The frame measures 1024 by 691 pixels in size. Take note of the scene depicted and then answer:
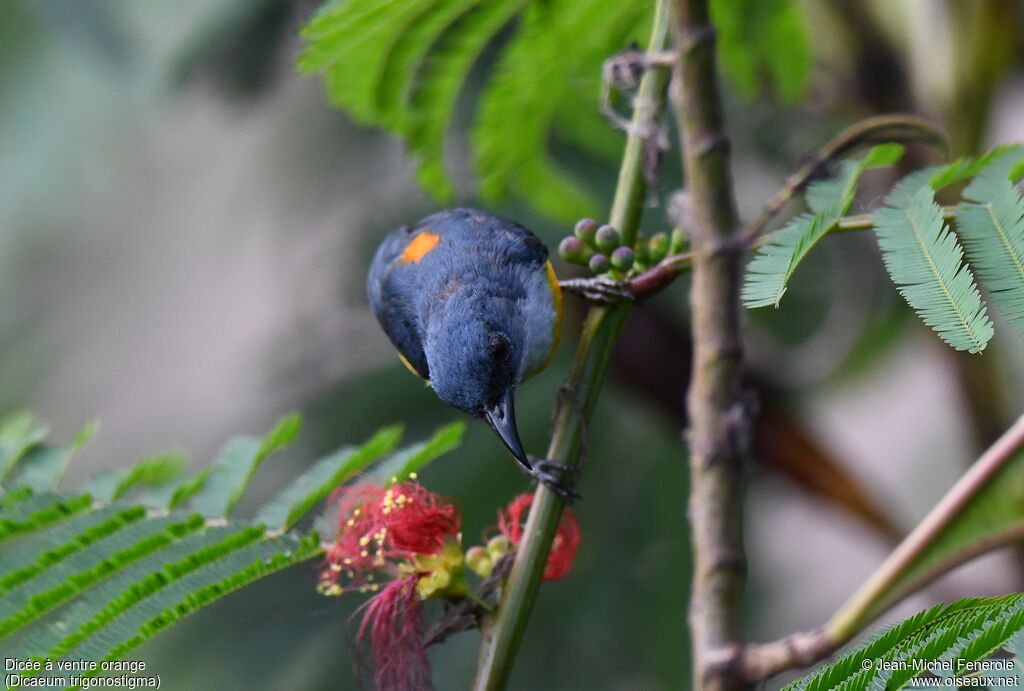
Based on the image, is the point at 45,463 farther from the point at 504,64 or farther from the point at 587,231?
the point at 504,64

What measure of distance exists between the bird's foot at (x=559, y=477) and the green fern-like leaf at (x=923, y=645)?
0.33 m

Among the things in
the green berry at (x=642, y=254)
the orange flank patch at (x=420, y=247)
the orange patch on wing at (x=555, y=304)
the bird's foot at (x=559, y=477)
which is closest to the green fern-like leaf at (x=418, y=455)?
the bird's foot at (x=559, y=477)

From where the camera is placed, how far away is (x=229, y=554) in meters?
1.34

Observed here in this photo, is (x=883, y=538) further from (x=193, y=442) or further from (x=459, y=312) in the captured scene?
(x=193, y=442)

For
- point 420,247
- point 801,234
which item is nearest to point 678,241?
point 801,234

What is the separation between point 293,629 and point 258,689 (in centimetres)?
20

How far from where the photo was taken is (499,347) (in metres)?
1.90

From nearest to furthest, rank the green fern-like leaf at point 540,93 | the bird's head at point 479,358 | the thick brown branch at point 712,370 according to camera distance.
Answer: the thick brown branch at point 712,370
the green fern-like leaf at point 540,93
the bird's head at point 479,358

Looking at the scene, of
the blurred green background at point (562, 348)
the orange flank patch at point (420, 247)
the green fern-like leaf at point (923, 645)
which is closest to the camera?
the green fern-like leaf at point (923, 645)

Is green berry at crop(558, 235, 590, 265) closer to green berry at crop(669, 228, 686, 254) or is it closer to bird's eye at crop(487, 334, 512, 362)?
green berry at crop(669, 228, 686, 254)

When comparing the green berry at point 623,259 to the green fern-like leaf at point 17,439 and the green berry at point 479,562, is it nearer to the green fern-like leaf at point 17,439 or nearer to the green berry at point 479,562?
the green berry at point 479,562

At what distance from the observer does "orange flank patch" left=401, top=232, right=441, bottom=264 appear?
7.14ft

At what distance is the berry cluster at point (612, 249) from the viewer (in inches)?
53.0

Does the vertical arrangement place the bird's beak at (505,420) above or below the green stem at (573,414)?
below
